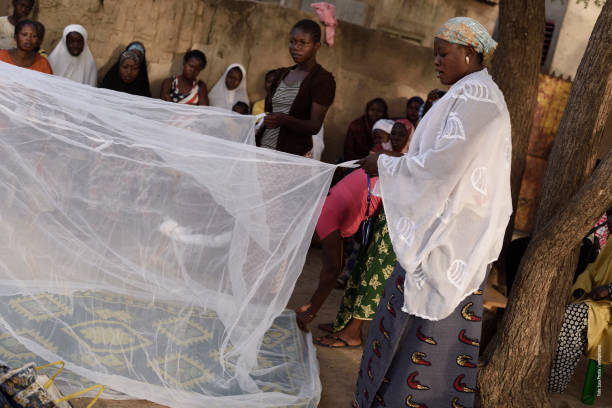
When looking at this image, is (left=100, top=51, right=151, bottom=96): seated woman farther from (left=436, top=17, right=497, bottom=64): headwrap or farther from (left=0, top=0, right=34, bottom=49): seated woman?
(left=436, top=17, right=497, bottom=64): headwrap

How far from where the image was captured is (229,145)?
320cm

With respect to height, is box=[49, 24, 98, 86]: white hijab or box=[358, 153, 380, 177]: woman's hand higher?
box=[49, 24, 98, 86]: white hijab

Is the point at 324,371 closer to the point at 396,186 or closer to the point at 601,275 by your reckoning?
the point at 396,186

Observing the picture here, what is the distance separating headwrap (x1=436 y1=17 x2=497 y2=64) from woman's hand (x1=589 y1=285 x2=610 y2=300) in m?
2.33

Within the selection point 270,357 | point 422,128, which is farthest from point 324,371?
point 422,128

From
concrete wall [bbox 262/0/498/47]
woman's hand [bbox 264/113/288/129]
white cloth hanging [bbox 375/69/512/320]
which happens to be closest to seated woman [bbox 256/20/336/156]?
woman's hand [bbox 264/113/288/129]

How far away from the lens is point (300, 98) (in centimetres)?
377

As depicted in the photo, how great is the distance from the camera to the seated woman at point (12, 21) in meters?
5.39

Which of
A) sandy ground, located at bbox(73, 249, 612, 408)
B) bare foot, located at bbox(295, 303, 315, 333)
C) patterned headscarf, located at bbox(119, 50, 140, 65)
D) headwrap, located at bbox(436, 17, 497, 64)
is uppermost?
headwrap, located at bbox(436, 17, 497, 64)

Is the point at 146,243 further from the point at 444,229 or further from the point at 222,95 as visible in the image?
the point at 222,95

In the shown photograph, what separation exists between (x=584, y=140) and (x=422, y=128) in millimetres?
1452

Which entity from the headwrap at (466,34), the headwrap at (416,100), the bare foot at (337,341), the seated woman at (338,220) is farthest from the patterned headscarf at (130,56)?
the headwrap at (466,34)

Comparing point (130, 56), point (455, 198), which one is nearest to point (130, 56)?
point (130, 56)

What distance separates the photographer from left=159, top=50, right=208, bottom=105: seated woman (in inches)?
236
